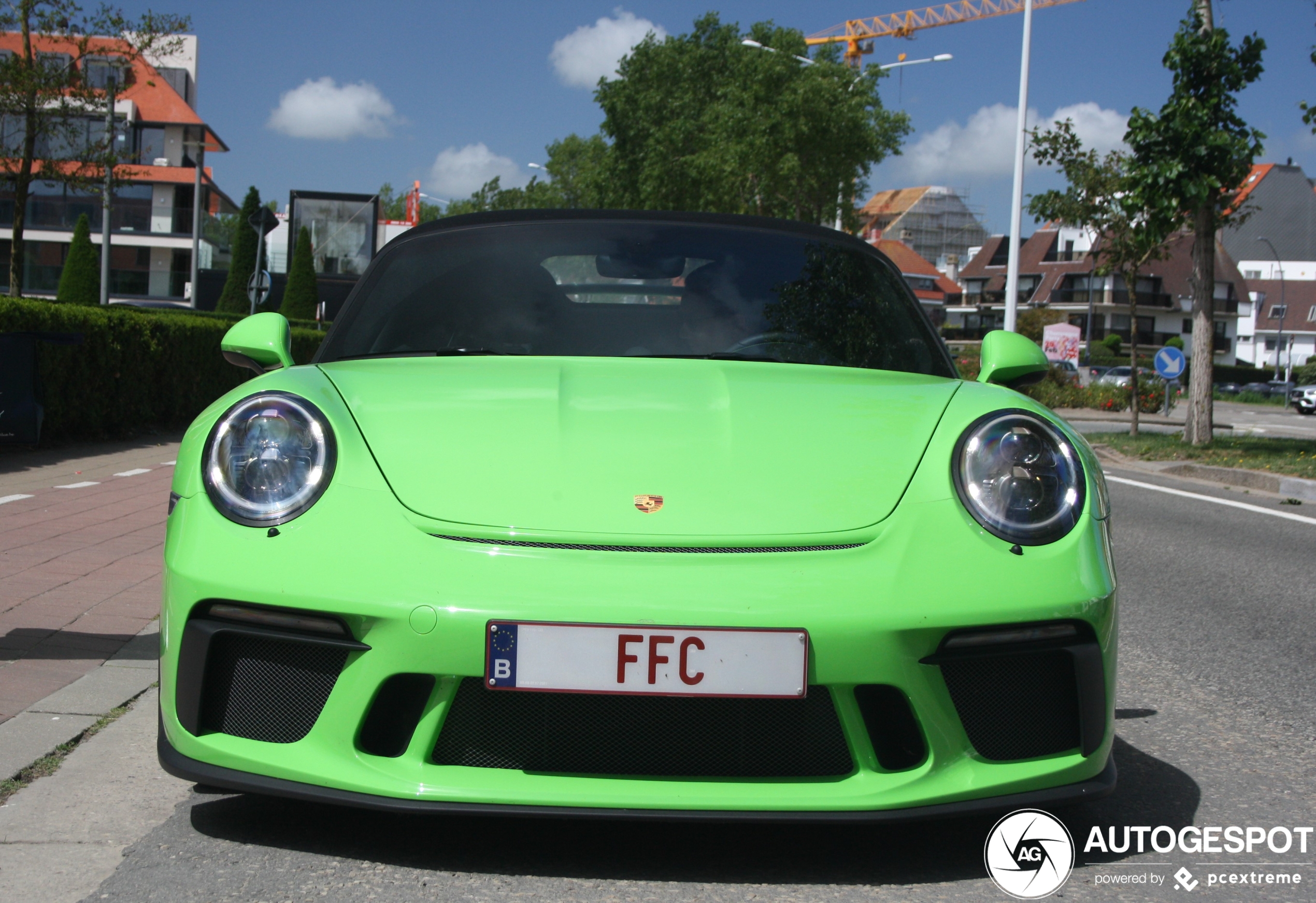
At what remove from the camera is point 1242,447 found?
15.9 meters

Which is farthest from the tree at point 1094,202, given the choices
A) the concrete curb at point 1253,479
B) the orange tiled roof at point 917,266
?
the orange tiled roof at point 917,266

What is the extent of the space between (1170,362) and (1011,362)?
73.5 ft

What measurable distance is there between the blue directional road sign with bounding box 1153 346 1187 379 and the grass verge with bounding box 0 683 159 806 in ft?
75.4

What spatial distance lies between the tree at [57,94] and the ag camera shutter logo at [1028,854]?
19.8 m

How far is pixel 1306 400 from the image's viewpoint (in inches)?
1758

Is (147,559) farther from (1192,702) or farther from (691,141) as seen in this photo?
(691,141)

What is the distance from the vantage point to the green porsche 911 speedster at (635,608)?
2.05m

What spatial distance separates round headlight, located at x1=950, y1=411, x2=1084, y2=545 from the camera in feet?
7.40

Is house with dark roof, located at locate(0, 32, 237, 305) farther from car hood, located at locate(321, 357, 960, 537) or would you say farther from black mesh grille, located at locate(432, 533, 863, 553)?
black mesh grille, located at locate(432, 533, 863, 553)

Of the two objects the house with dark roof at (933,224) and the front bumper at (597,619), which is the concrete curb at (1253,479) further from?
the house with dark roof at (933,224)

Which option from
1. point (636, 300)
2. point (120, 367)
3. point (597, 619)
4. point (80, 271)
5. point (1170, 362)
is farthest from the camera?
point (80, 271)

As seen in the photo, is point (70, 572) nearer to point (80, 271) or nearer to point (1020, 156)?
point (1020, 156)

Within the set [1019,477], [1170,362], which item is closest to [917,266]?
[1170,362]

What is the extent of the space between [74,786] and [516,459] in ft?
4.15
